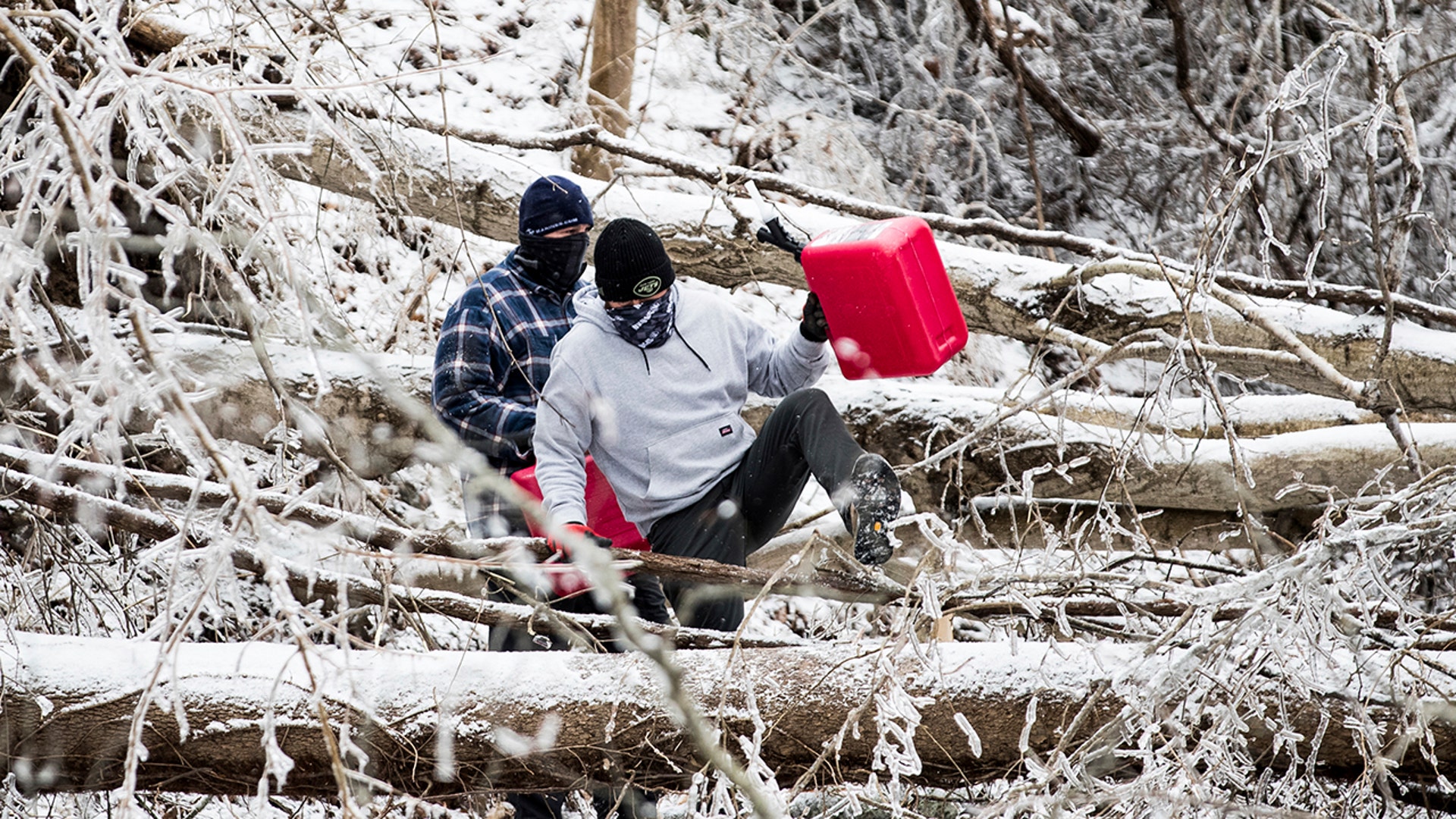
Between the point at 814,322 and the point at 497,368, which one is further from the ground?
the point at 814,322

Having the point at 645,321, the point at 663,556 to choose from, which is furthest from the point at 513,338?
the point at 663,556


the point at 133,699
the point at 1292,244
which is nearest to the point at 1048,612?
the point at 133,699

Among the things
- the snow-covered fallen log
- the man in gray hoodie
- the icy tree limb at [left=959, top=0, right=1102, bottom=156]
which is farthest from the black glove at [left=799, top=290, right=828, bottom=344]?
the icy tree limb at [left=959, top=0, right=1102, bottom=156]

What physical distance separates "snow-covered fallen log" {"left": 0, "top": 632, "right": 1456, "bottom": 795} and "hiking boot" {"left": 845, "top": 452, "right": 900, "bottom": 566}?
208 millimetres

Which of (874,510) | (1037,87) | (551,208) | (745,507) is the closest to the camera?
(874,510)

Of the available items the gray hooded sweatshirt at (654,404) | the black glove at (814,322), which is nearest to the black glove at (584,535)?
the gray hooded sweatshirt at (654,404)

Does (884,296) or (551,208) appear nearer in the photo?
(884,296)

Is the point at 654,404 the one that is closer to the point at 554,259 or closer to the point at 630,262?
the point at 630,262

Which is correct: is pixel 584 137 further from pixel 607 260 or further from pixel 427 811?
pixel 427 811

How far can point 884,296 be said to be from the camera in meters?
2.86

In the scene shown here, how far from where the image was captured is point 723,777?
2137mm

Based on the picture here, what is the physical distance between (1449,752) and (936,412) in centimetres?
178

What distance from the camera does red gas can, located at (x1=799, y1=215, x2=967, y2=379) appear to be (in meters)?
2.85

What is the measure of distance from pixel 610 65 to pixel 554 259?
8.57 ft
